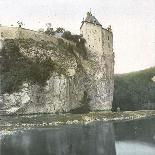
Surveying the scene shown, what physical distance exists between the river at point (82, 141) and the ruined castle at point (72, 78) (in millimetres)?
9802

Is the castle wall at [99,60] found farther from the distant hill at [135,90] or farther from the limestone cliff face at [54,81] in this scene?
the distant hill at [135,90]

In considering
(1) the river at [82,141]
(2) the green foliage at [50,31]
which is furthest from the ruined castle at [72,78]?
(1) the river at [82,141]

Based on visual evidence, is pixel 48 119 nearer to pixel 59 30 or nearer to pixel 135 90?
pixel 59 30

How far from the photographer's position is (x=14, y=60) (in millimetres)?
49562

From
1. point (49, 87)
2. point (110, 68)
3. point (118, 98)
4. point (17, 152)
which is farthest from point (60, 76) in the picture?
point (17, 152)

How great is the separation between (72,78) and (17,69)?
27.3ft

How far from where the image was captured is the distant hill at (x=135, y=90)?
230 ft

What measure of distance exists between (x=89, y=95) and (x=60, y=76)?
23.5ft

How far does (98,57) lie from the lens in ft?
200

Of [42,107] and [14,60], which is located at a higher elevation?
[14,60]

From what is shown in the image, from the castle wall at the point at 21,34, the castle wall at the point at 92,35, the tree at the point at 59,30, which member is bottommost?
the castle wall at the point at 21,34

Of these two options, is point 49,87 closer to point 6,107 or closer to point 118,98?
point 6,107

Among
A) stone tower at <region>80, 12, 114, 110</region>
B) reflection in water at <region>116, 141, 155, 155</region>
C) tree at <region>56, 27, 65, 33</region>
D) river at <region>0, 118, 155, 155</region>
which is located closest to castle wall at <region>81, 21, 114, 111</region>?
stone tower at <region>80, 12, 114, 110</region>

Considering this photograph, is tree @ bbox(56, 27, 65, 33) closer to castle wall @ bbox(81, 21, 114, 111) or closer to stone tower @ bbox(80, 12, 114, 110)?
stone tower @ bbox(80, 12, 114, 110)
